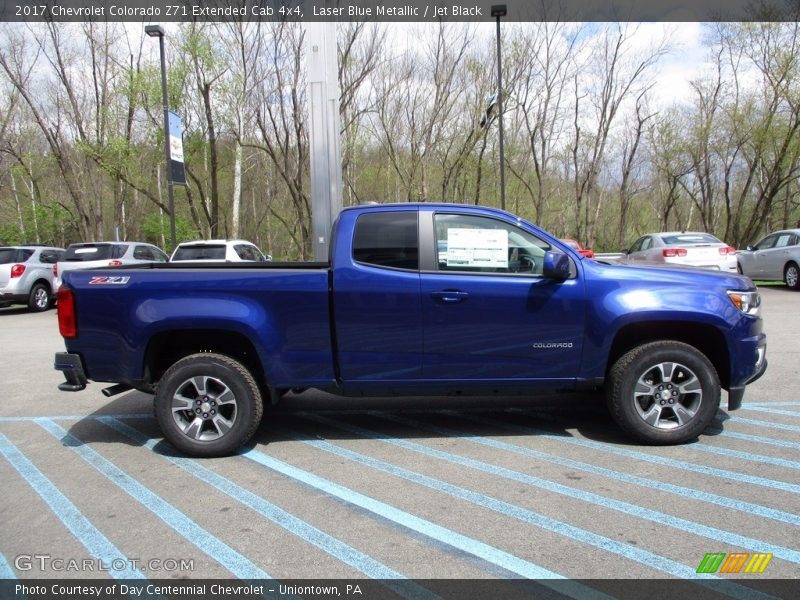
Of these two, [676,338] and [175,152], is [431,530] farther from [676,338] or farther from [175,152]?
[175,152]

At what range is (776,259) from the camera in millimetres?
16047

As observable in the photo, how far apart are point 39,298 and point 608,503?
1701 cm

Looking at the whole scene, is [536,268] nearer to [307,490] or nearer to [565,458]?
[565,458]

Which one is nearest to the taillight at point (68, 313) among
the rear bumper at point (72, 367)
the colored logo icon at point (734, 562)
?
the rear bumper at point (72, 367)

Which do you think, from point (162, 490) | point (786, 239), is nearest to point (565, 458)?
point (162, 490)

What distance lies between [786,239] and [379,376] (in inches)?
642

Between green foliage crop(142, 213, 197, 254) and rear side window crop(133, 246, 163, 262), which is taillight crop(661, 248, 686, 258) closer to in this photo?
rear side window crop(133, 246, 163, 262)

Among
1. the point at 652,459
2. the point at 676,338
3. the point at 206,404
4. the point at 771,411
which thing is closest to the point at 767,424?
the point at 771,411

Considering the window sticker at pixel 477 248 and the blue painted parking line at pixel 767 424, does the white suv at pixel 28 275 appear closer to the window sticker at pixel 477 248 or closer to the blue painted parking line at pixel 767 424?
the window sticker at pixel 477 248

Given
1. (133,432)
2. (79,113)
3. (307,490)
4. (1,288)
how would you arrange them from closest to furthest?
(307,490) < (133,432) < (1,288) < (79,113)

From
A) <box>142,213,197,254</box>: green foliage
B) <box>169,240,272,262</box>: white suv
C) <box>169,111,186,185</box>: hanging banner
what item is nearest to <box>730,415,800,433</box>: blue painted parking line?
<box>169,240,272,262</box>: white suv

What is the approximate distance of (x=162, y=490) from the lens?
390 centimetres

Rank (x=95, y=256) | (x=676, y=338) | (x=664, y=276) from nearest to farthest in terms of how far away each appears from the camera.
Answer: (x=664, y=276) < (x=676, y=338) < (x=95, y=256)

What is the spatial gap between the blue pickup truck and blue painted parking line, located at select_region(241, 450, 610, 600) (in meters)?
0.68
